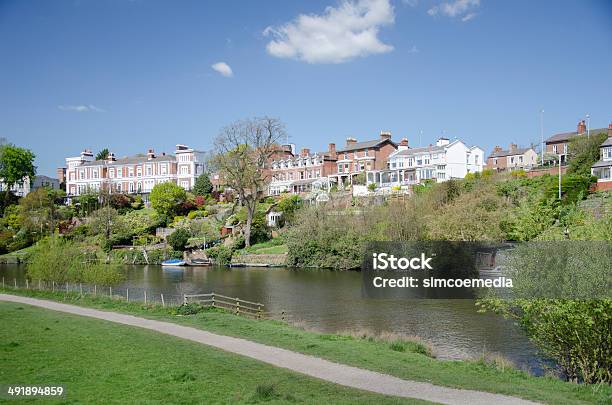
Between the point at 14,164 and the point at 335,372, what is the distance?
360 ft

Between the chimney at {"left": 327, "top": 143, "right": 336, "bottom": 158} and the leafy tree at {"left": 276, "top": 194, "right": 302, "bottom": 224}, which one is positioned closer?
the leafy tree at {"left": 276, "top": 194, "right": 302, "bottom": 224}

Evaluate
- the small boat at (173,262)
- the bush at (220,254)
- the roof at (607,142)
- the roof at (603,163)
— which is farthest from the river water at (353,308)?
the roof at (607,142)

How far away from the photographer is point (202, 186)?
4124 inches

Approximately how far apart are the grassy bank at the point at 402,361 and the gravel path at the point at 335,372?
0.55 metres

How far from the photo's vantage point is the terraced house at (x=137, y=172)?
114 m

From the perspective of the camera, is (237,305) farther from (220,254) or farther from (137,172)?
(137,172)

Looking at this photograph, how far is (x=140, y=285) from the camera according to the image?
2000 inches

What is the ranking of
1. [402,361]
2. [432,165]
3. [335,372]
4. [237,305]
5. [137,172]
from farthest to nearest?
[137,172], [432,165], [237,305], [402,361], [335,372]

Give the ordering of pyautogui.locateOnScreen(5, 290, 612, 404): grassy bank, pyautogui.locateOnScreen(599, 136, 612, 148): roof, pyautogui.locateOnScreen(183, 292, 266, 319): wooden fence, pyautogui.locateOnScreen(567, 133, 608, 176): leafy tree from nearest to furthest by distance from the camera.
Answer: pyautogui.locateOnScreen(5, 290, 612, 404): grassy bank, pyautogui.locateOnScreen(183, 292, 266, 319): wooden fence, pyautogui.locateOnScreen(599, 136, 612, 148): roof, pyautogui.locateOnScreen(567, 133, 608, 176): leafy tree

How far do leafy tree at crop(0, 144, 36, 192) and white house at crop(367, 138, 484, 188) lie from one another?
2734 inches

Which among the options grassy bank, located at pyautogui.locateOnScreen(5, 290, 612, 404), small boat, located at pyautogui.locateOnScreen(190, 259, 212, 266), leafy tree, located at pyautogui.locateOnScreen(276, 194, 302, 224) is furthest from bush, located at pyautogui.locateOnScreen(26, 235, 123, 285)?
leafy tree, located at pyautogui.locateOnScreen(276, 194, 302, 224)

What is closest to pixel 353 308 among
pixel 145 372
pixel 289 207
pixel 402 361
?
pixel 402 361

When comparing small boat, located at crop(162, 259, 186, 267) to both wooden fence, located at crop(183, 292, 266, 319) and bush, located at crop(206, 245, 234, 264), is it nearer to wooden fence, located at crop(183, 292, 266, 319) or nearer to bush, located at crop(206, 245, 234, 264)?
bush, located at crop(206, 245, 234, 264)

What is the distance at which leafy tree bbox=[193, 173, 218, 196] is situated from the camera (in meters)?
104
